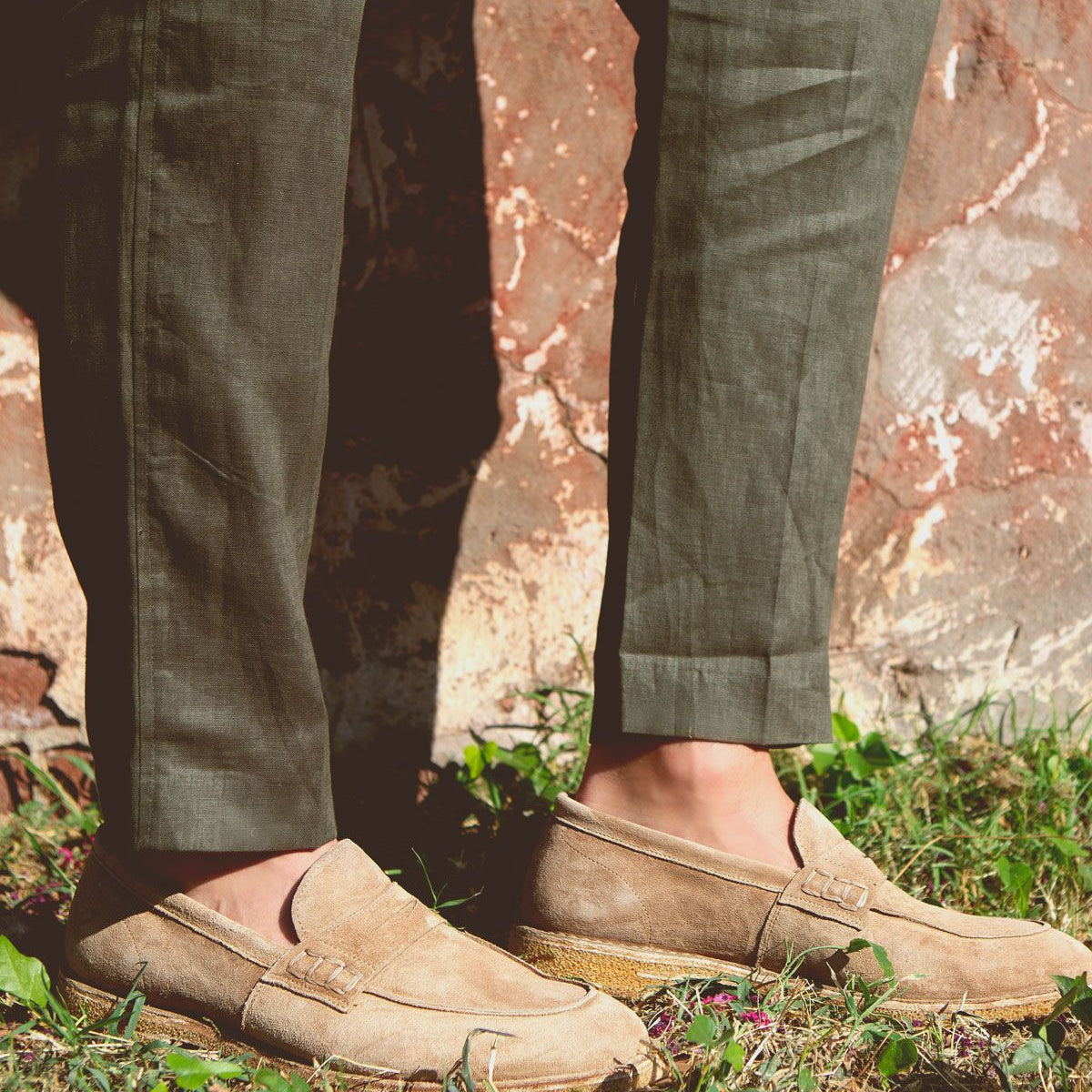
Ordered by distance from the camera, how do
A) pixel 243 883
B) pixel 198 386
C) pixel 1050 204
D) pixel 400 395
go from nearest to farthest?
pixel 198 386, pixel 243 883, pixel 400 395, pixel 1050 204

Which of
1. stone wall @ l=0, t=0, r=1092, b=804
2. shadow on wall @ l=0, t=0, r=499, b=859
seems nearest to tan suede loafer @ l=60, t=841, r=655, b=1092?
shadow on wall @ l=0, t=0, r=499, b=859

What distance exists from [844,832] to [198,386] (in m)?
1.01

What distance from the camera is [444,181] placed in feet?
5.10

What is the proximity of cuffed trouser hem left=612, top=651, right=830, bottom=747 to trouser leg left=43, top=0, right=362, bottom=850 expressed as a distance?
295mm

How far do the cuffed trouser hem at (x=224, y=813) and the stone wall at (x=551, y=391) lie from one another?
65 centimetres

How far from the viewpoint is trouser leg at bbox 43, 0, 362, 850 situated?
821 millimetres

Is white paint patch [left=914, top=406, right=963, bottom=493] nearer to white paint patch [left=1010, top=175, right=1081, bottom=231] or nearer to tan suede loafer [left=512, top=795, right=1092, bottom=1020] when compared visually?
white paint patch [left=1010, top=175, right=1081, bottom=231]

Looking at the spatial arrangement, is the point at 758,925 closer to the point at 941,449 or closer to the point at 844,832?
the point at 844,832

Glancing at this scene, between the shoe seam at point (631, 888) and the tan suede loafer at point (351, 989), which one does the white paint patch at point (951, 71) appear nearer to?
the shoe seam at point (631, 888)

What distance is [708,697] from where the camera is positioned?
3.40 feet

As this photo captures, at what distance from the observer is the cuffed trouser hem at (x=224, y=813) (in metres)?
0.92

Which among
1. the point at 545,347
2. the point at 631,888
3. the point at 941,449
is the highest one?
the point at 545,347

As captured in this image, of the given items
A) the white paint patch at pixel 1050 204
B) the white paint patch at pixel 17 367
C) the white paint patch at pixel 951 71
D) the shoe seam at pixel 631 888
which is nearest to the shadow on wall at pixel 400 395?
the white paint patch at pixel 17 367

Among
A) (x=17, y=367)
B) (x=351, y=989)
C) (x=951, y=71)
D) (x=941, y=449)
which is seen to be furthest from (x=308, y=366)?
(x=951, y=71)
